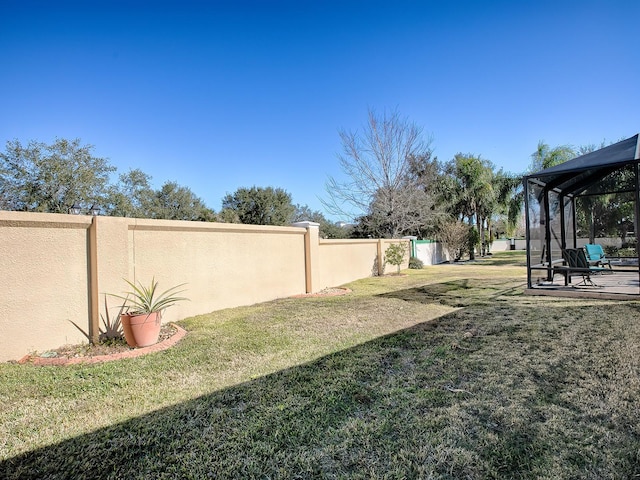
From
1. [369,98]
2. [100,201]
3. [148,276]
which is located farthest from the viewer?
[100,201]

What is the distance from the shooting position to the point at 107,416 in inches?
104

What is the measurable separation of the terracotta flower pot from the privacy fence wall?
0.55 m

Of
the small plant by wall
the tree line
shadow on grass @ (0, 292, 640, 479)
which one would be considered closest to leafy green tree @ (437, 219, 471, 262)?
the tree line

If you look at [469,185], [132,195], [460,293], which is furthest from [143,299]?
[132,195]

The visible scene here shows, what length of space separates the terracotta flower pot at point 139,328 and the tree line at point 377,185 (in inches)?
616

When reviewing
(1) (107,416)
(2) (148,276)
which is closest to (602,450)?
(1) (107,416)

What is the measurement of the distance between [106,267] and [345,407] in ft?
13.2

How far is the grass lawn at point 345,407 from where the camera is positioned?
6.62ft

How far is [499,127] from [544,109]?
1.72 meters

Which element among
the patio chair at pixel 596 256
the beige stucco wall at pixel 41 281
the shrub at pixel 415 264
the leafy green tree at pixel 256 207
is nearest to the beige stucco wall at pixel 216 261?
the beige stucco wall at pixel 41 281

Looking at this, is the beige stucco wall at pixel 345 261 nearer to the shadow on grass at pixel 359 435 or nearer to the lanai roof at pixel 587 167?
the lanai roof at pixel 587 167

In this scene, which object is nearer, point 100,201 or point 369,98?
point 369,98

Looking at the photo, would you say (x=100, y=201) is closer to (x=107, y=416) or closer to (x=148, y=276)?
(x=148, y=276)

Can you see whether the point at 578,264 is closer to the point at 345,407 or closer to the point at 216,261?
the point at 345,407
